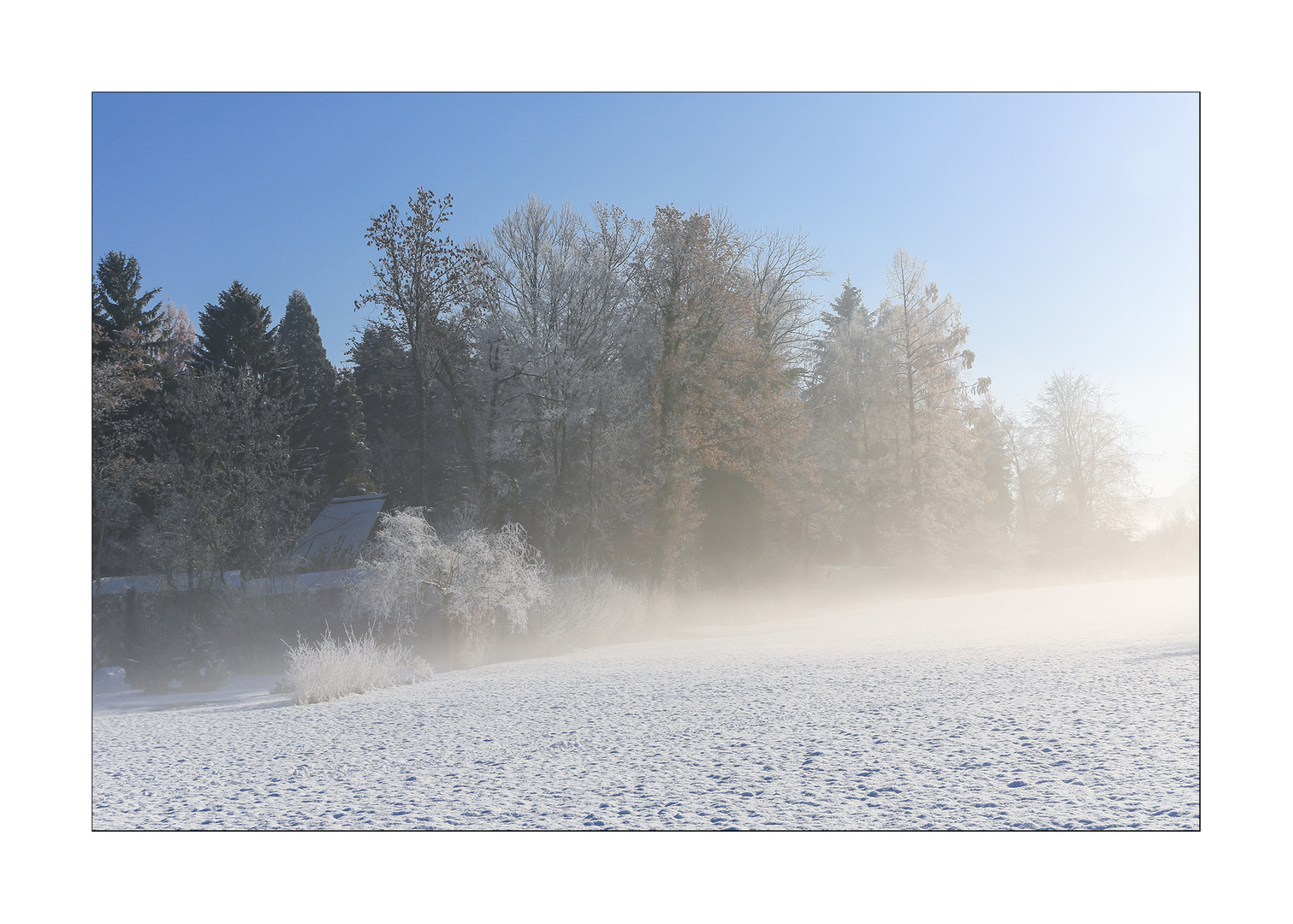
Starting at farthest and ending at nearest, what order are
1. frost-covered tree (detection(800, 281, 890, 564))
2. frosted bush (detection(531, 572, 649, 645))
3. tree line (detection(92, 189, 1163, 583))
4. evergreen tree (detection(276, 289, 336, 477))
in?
evergreen tree (detection(276, 289, 336, 477)) → frost-covered tree (detection(800, 281, 890, 564)) → tree line (detection(92, 189, 1163, 583)) → frosted bush (detection(531, 572, 649, 645))

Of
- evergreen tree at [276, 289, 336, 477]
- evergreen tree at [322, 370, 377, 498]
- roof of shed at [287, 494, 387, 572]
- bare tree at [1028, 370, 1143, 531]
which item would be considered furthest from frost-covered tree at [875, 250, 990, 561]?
evergreen tree at [276, 289, 336, 477]

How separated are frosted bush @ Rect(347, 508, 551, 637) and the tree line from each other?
1970mm

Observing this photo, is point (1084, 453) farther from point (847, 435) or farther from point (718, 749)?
point (718, 749)

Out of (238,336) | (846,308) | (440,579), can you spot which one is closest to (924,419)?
(846,308)

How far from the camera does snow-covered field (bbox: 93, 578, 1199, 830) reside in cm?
349

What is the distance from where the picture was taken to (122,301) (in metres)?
10.6

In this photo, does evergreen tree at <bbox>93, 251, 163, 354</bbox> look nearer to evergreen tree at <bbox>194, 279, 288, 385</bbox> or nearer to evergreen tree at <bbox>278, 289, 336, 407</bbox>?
evergreen tree at <bbox>194, 279, 288, 385</bbox>

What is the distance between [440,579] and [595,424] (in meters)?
4.86

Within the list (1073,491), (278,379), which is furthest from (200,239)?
(1073,491)

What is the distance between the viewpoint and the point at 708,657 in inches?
351

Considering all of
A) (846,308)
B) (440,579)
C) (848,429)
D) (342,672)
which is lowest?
(342,672)
